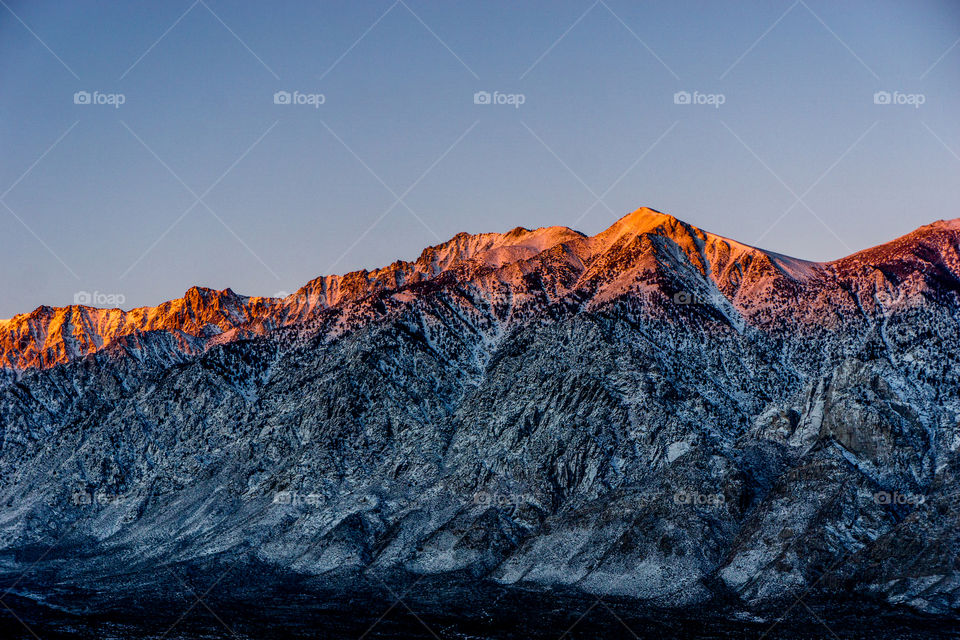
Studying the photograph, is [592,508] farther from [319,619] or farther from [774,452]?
[319,619]

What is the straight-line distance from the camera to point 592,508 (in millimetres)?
181125

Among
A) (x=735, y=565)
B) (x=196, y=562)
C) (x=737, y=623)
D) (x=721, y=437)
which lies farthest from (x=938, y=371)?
(x=196, y=562)

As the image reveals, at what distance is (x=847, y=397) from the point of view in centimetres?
17888

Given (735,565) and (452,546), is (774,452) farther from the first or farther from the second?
(452,546)

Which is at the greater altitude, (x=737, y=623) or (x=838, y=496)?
(x=838, y=496)

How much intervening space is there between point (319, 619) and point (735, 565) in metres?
58.4

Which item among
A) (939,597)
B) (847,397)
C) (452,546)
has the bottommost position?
(939,597)

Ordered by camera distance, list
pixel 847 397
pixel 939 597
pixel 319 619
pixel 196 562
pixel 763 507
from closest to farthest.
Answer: pixel 939 597 < pixel 319 619 < pixel 763 507 < pixel 847 397 < pixel 196 562

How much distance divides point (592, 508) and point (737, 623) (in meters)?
46.9

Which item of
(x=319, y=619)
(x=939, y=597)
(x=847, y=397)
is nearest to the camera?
(x=939, y=597)

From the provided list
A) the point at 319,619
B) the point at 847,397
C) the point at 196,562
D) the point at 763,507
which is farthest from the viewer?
the point at 196,562

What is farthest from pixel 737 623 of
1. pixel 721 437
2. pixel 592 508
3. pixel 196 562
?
pixel 196 562

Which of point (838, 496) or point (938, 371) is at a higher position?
point (938, 371)

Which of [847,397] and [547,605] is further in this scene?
[847,397]
